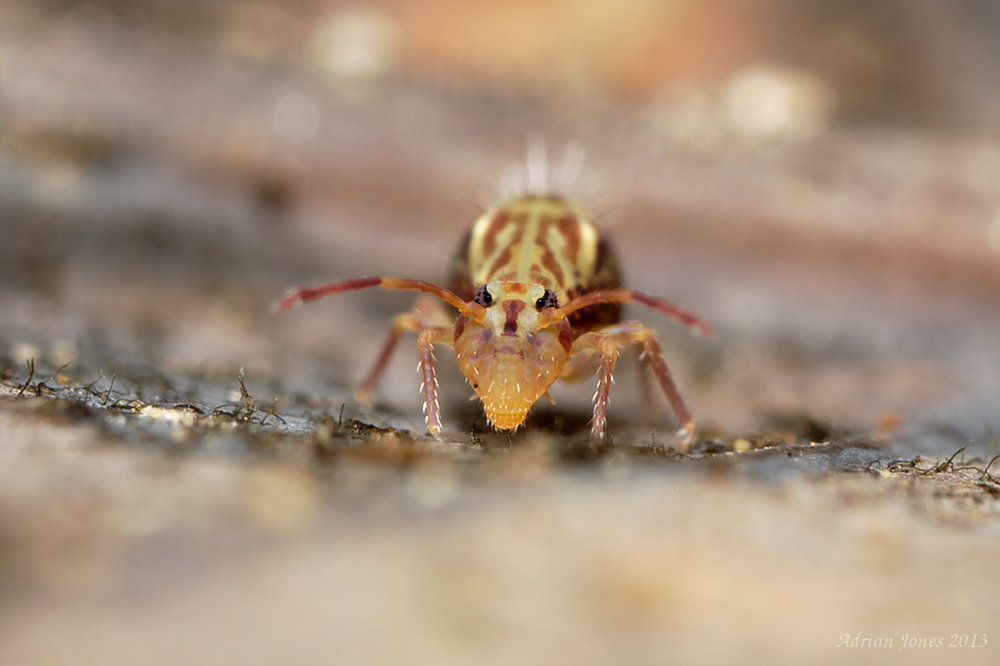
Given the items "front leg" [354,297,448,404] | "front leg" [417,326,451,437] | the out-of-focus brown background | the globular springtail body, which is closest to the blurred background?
the out-of-focus brown background

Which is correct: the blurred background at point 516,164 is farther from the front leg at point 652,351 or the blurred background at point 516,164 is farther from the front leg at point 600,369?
the front leg at point 600,369

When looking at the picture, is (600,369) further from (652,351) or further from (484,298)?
(484,298)

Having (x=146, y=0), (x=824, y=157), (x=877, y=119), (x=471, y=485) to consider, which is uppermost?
(x=146, y=0)

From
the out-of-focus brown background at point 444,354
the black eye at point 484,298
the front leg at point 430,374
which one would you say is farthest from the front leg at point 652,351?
the front leg at point 430,374

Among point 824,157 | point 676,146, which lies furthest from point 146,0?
point 824,157

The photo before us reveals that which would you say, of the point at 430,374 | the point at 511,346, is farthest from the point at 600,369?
the point at 430,374

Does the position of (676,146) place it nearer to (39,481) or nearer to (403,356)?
(403,356)

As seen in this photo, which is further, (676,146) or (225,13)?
(225,13)
